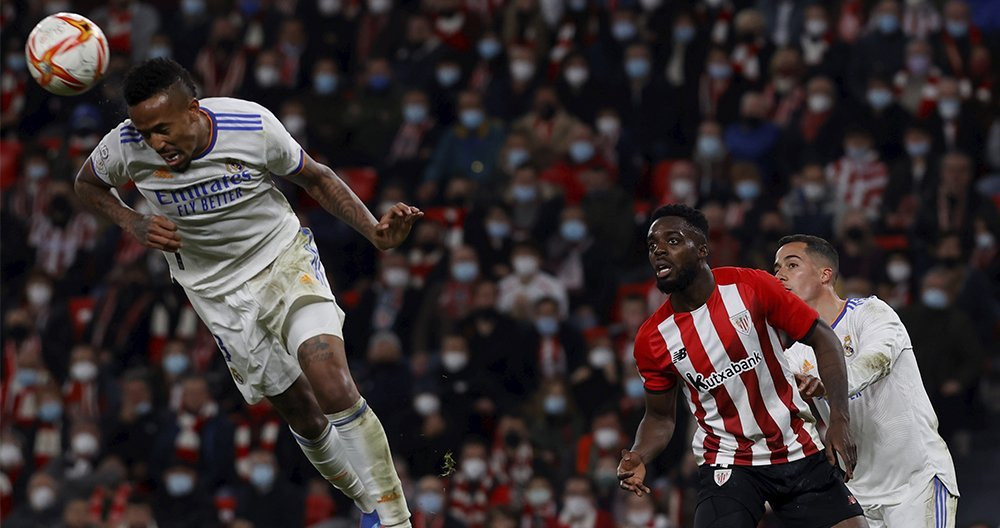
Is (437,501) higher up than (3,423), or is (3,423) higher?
(437,501)

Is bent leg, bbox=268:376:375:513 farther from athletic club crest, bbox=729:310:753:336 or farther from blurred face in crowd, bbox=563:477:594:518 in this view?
blurred face in crowd, bbox=563:477:594:518

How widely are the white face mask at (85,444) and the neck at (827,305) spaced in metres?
7.63

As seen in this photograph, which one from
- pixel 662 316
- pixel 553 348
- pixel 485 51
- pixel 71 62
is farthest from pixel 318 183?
pixel 485 51

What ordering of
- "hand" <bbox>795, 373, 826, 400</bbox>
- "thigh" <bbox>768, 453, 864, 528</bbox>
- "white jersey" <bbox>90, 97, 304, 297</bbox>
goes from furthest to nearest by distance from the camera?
"white jersey" <bbox>90, 97, 304, 297</bbox> → "thigh" <bbox>768, 453, 864, 528</bbox> → "hand" <bbox>795, 373, 826, 400</bbox>

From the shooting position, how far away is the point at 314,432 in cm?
700

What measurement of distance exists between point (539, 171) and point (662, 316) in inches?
300

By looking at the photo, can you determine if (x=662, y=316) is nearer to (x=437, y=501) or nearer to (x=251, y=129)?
(x=251, y=129)

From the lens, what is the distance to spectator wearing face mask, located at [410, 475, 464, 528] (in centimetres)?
1071

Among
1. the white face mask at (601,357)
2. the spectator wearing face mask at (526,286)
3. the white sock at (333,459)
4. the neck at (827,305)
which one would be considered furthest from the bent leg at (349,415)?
the spectator wearing face mask at (526,286)

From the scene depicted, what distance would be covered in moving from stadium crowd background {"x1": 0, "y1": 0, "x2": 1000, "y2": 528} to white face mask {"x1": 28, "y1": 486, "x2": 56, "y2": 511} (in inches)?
0.9

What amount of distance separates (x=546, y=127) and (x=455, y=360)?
9.36 feet

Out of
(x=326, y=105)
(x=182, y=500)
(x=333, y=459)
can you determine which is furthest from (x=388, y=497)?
(x=326, y=105)

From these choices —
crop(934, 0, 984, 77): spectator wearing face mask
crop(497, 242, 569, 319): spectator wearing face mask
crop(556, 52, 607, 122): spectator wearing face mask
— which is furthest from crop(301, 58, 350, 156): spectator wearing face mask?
crop(934, 0, 984, 77): spectator wearing face mask

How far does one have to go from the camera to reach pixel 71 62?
6.68 m
